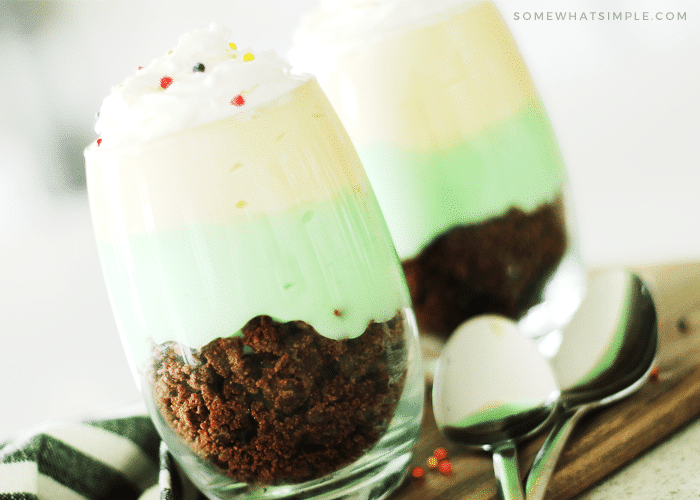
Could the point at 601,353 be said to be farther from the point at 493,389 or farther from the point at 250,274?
the point at 250,274

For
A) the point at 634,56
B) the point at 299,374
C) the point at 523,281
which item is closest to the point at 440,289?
the point at 523,281

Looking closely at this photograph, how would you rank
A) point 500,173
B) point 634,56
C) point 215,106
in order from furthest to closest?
point 634,56, point 500,173, point 215,106

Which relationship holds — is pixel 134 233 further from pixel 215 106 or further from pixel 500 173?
pixel 500 173

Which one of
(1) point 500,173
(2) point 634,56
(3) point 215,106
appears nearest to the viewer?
(3) point 215,106

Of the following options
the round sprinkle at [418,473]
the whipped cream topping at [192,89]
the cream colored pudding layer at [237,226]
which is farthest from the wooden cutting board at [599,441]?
the whipped cream topping at [192,89]

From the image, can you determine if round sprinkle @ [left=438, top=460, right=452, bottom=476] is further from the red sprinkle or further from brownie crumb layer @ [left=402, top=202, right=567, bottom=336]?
the red sprinkle

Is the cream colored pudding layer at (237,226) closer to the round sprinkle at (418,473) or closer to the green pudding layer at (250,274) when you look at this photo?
the green pudding layer at (250,274)
